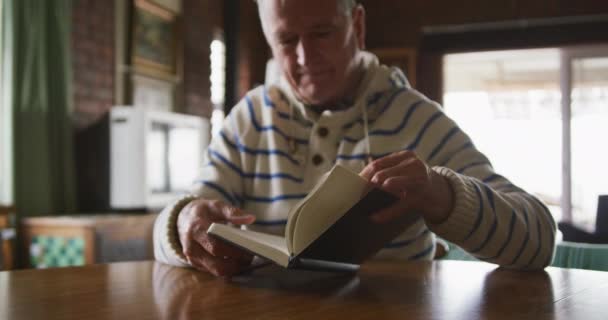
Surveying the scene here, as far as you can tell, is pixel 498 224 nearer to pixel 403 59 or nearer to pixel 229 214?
pixel 229 214

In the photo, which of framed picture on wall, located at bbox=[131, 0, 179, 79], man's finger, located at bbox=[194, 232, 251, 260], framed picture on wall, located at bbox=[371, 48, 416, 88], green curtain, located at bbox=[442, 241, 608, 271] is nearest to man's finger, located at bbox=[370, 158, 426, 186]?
man's finger, located at bbox=[194, 232, 251, 260]

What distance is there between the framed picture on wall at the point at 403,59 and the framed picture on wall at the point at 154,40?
223 centimetres

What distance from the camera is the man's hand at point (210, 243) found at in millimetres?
899

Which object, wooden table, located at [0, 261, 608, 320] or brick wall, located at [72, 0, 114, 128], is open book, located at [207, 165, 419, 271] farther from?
brick wall, located at [72, 0, 114, 128]

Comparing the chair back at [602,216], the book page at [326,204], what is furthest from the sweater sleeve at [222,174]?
the chair back at [602,216]

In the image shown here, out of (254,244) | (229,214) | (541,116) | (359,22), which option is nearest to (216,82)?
(359,22)

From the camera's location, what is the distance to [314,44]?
3.70 ft

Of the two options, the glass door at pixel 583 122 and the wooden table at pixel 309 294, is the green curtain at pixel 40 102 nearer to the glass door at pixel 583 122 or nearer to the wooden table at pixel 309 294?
the wooden table at pixel 309 294

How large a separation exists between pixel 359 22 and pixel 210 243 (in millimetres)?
581

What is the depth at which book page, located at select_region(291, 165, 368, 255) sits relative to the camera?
73 cm

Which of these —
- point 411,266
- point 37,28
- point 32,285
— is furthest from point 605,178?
point 32,285

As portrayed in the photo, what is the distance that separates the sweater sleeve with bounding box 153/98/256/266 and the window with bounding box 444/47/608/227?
449 centimetres

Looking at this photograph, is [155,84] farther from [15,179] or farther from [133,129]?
[15,179]

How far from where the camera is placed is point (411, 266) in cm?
102
